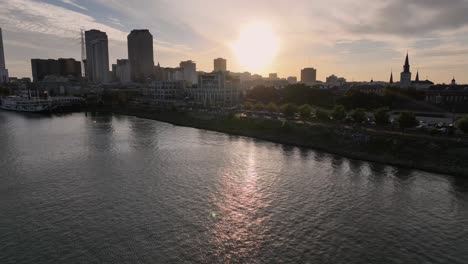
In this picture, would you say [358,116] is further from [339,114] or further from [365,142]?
[365,142]

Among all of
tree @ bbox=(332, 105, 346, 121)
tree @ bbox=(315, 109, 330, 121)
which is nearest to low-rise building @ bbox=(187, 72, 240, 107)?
tree @ bbox=(315, 109, 330, 121)

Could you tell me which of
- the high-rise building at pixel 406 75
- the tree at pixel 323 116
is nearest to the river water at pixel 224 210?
the tree at pixel 323 116

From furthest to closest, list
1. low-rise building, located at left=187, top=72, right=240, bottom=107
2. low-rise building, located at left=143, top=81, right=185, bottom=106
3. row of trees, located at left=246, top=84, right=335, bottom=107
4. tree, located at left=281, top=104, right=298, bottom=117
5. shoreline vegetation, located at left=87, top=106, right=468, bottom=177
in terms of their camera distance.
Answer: low-rise building, located at left=143, top=81, right=185, bottom=106
low-rise building, located at left=187, top=72, right=240, bottom=107
row of trees, located at left=246, top=84, right=335, bottom=107
tree, located at left=281, top=104, right=298, bottom=117
shoreline vegetation, located at left=87, top=106, right=468, bottom=177

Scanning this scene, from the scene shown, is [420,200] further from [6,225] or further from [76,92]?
[76,92]

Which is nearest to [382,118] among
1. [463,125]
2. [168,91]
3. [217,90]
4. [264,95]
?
[463,125]

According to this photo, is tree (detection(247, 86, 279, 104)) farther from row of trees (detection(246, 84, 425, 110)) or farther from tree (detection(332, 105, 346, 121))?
tree (detection(332, 105, 346, 121))
